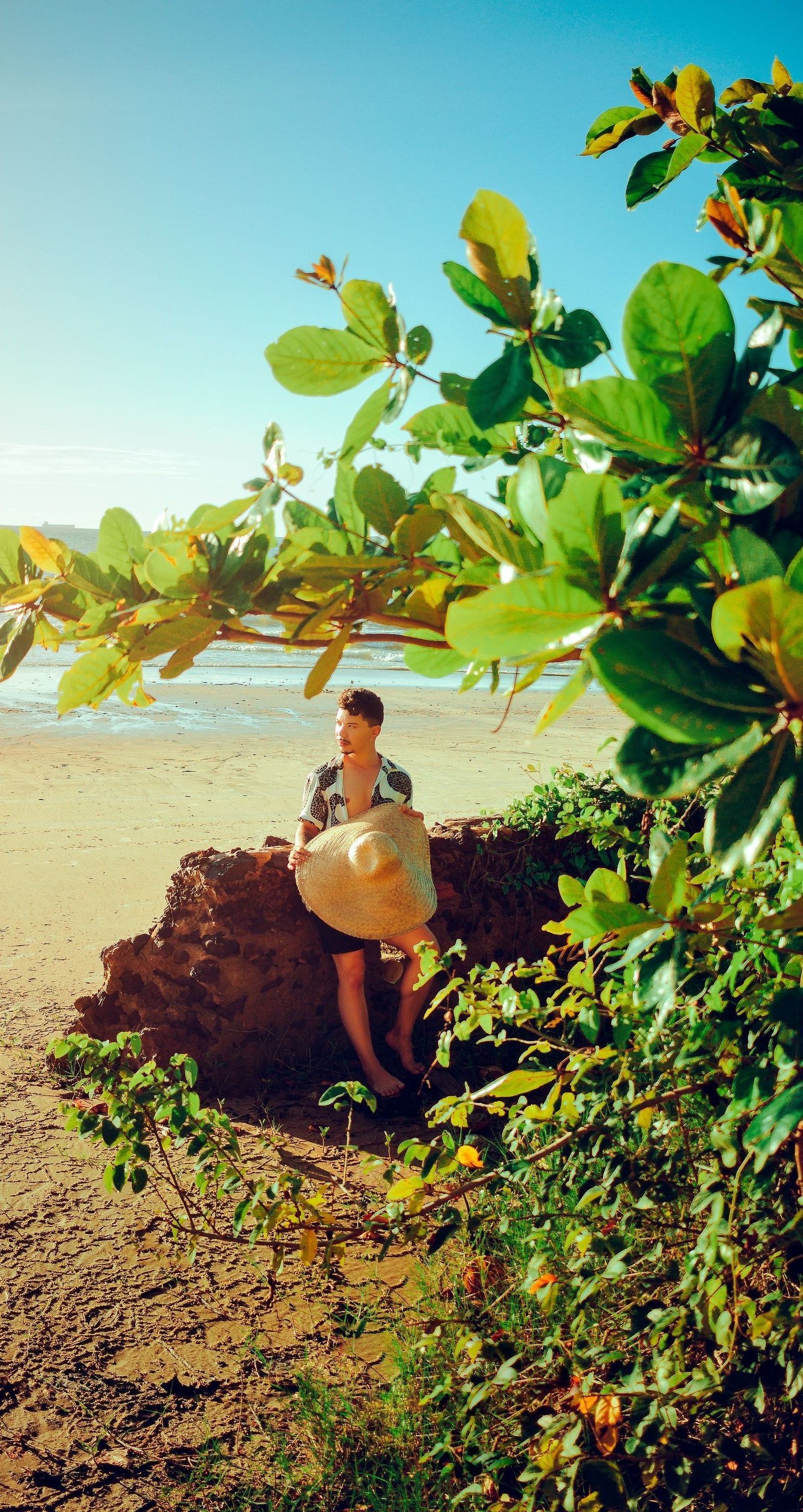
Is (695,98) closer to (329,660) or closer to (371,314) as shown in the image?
(371,314)

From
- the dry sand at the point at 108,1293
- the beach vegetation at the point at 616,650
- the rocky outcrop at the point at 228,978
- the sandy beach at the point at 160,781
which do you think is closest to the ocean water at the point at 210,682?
the sandy beach at the point at 160,781

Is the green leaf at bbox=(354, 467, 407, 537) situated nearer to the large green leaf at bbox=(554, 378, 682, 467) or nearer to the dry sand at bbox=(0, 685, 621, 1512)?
the large green leaf at bbox=(554, 378, 682, 467)

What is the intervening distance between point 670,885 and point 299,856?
3081mm

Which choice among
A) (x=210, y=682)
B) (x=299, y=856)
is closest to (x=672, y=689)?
(x=299, y=856)

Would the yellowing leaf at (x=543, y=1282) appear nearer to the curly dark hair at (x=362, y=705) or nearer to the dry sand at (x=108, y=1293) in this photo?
the dry sand at (x=108, y=1293)

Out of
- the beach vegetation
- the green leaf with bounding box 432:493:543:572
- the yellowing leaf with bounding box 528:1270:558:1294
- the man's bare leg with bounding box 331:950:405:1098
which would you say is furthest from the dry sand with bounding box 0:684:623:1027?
the green leaf with bounding box 432:493:543:572

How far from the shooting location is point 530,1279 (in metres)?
1.78

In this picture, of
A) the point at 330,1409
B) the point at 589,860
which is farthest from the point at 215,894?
the point at 330,1409

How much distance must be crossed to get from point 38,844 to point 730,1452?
23.2ft

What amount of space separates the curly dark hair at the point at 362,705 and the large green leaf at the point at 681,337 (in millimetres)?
3510

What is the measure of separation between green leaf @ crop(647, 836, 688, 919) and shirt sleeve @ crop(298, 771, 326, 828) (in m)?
3.28

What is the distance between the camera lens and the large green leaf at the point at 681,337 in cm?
73

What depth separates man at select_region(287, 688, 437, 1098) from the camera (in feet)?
13.6

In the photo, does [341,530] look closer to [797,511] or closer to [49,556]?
[49,556]
